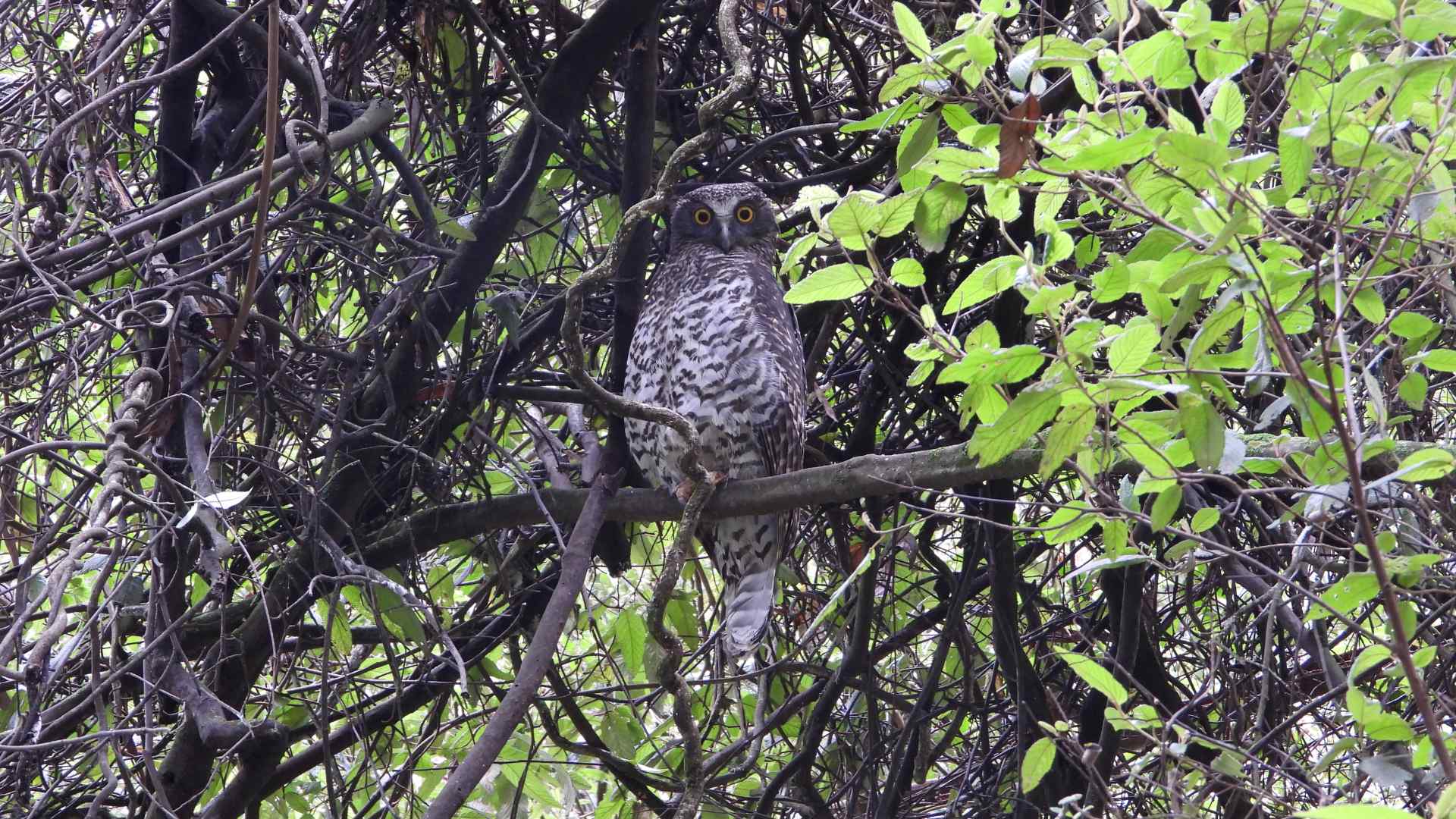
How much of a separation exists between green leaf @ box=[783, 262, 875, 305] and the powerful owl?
152cm

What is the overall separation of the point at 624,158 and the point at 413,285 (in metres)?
0.50

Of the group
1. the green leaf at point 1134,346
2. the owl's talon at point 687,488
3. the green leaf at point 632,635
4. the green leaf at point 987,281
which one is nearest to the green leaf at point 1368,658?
the green leaf at point 1134,346

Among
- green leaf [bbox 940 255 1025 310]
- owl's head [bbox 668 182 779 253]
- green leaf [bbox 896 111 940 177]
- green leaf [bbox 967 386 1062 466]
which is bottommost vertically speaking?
green leaf [bbox 967 386 1062 466]

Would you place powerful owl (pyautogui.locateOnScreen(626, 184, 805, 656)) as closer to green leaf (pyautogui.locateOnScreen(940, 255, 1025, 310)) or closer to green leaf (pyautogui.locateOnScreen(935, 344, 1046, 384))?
green leaf (pyautogui.locateOnScreen(940, 255, 1025, 310))

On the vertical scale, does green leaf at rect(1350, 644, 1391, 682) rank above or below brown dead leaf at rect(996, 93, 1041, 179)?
below

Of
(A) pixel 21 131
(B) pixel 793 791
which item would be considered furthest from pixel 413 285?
(B) pixel 793 791

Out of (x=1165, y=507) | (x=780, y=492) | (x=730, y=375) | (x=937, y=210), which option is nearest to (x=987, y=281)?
(x=937, y=210)

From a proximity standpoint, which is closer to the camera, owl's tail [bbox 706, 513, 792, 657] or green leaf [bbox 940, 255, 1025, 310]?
green leaf [bbox 940, 255, 1025, 310]

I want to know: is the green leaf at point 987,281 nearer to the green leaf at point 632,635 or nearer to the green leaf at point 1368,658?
the green leaf at point 1368,658

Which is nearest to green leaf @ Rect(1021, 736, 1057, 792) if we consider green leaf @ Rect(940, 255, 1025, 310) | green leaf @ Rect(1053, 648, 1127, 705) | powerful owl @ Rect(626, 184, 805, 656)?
green leaf @ Rect(1053, 648, 1127, 705)

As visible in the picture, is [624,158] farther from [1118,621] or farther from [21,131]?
[1118,621]

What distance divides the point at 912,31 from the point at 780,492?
105cm

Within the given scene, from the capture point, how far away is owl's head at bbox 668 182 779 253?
137 inches

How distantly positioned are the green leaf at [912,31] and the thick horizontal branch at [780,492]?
582 mm
